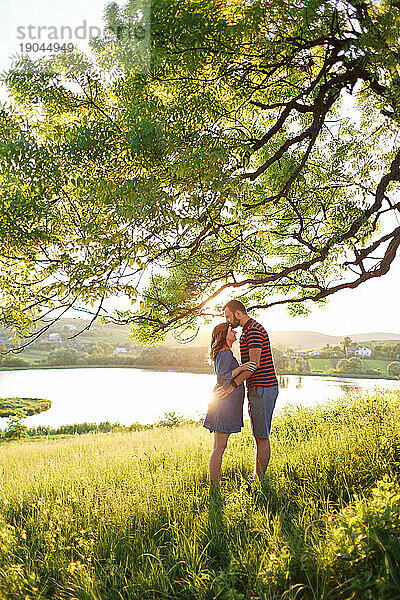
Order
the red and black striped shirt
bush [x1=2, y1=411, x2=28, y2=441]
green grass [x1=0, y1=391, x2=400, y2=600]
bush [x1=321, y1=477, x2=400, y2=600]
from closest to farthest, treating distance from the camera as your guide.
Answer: bush [x1=321, y1=477, x2=400, y2=600] → green grass [x1=0, y1=391, x2=400, y2=600] → the red and black striped shirt → bush [x1=2, y1=411, x2=28, y2=441]

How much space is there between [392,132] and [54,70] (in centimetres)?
585

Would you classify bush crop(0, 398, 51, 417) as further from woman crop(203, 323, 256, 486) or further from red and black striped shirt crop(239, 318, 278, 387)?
red and black striped shirt crop(239, 318, 278, 387)

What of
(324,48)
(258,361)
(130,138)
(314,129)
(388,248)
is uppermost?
(324,48)

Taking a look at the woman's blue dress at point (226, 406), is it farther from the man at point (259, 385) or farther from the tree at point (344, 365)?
the tree at point (344, 365)

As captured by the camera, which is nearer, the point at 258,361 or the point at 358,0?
the point at 358,0

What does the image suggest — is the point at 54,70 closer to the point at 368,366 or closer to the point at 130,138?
the point at 130,138

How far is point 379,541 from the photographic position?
104 inches

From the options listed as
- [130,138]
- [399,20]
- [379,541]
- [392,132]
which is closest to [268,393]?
[379,541]

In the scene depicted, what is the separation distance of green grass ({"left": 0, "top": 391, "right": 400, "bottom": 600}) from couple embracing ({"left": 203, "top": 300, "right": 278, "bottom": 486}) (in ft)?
1.43

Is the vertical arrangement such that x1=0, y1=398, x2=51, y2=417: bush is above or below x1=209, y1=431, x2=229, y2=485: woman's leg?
below

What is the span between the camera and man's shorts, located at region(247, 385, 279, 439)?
494 cm

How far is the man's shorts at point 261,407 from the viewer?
4941 millimetres

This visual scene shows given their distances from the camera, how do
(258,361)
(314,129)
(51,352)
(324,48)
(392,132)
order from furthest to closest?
1. (51,352)
2. (392,132)
3. (324,48)
4. (314,129)
5. (258,361)

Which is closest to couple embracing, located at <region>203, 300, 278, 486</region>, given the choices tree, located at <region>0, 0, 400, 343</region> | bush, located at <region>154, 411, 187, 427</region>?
tree, located at <region>0, 0, 400, 343</region>
